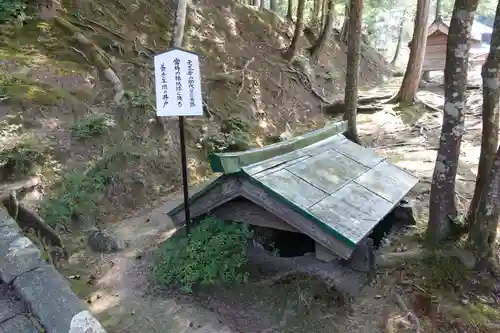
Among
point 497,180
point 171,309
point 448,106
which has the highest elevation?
point 448,106

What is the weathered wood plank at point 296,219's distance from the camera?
156 inches

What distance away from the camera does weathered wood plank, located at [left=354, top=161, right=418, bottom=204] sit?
516 centimetres

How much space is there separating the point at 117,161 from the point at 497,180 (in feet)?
22.4

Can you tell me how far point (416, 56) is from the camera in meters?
15.1

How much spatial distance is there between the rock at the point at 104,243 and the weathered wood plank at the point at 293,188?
3117 mm

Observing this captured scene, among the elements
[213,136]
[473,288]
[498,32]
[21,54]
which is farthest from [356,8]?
[21,54]

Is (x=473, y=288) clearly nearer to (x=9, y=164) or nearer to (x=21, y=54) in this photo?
(x=9, y=164)

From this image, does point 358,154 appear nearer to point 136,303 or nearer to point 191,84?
point 191,84

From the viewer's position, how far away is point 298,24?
661 inches

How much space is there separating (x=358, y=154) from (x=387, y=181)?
2.40 feet

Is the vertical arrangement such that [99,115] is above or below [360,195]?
above

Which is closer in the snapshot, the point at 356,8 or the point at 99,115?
the point at 99,115

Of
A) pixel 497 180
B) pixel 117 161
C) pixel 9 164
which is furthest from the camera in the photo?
pixel 117 161

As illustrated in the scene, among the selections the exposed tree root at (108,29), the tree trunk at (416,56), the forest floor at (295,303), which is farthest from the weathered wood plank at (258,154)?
the tree trunk at (416,56)
